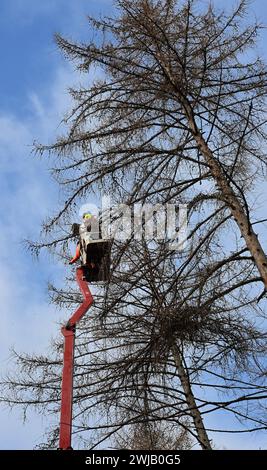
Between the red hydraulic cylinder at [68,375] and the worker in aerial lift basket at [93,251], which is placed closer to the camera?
the red hydraulic cylinder at [68,375]

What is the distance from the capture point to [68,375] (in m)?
5.66

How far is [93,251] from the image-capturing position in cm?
621

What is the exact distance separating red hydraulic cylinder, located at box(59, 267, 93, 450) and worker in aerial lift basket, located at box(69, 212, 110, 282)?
11 cm

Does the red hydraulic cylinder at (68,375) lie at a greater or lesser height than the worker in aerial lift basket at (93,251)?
lesser

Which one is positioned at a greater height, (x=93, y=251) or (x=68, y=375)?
(x=93, y=251)

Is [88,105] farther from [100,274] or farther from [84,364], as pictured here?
[84,364]

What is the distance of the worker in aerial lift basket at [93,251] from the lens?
6160mm

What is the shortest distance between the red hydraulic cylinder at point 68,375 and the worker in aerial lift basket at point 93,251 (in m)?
0.11

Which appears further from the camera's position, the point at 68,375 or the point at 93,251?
the point at 93,251

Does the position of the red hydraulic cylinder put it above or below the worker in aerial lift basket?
below

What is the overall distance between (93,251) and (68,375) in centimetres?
119

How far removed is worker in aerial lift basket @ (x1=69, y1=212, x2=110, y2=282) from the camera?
20.2ft
